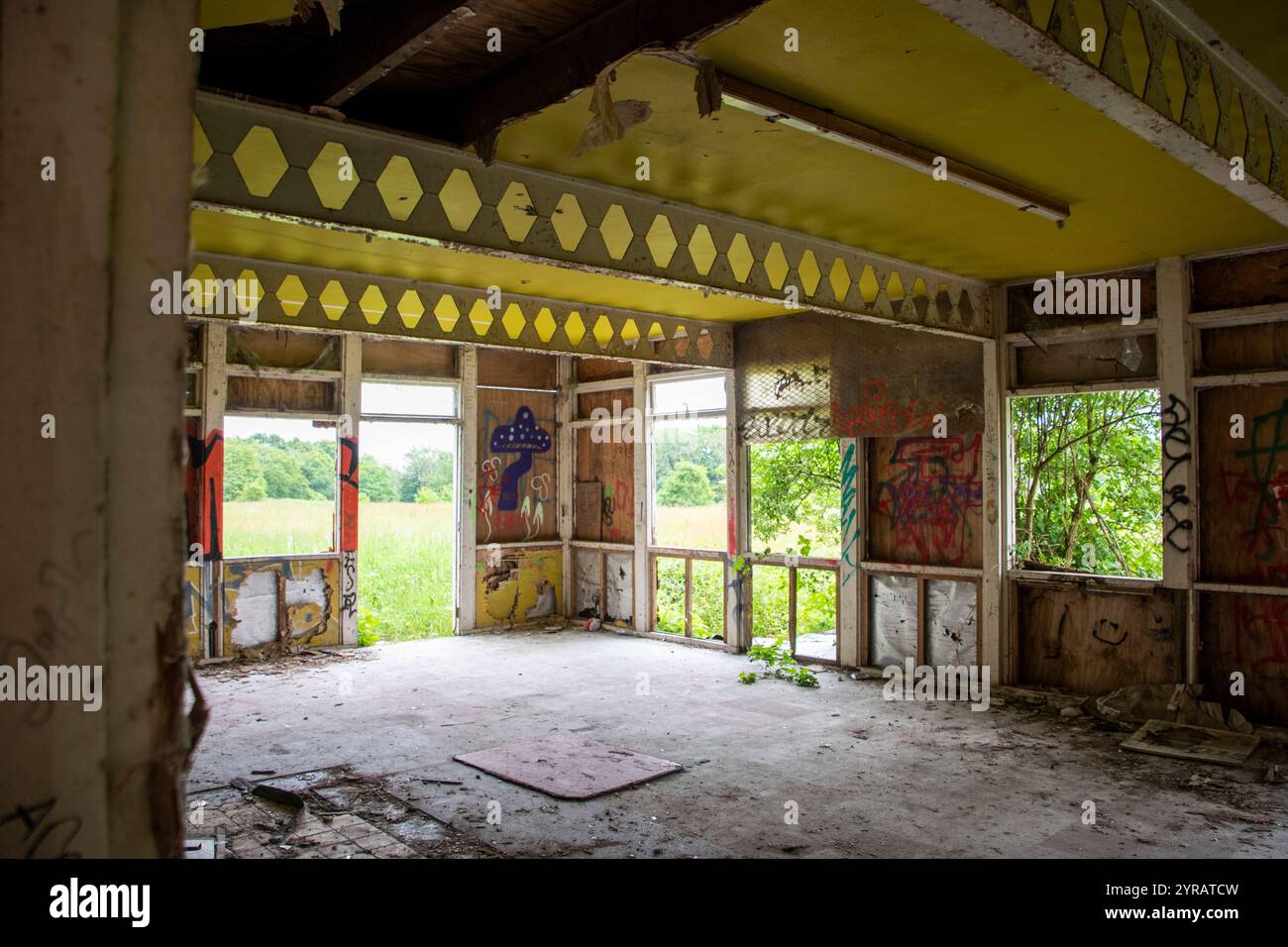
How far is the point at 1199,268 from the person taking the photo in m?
6.67

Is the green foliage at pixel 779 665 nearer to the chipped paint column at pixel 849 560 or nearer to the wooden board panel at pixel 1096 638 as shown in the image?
the chipped paint column at pixel 849 560

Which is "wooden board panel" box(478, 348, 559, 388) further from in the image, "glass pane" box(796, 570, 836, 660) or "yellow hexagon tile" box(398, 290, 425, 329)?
"glass pane" box(796, 570, 836, 660)

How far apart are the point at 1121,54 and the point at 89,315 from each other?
2.83 m

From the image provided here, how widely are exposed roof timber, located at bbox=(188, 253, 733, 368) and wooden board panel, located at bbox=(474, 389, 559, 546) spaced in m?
2.70

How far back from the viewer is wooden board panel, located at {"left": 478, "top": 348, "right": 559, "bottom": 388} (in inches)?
432

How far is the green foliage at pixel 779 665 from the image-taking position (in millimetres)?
8219

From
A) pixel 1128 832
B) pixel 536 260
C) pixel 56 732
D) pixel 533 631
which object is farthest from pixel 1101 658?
pixel 56 732

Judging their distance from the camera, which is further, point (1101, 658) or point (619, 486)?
point (619, 486)

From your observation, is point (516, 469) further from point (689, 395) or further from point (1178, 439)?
point (1178, 439)

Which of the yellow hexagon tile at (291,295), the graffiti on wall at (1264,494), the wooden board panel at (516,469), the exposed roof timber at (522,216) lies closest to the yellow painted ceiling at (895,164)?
the exposed roof timber at (522,216)

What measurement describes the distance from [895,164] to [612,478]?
6.95m

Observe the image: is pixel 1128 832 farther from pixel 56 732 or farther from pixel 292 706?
pixel 292 706

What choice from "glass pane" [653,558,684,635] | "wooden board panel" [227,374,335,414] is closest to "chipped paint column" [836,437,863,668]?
"glass pane" [653,558,684,635]

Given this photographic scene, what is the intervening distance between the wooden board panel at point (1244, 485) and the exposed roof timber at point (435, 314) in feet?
15.4
